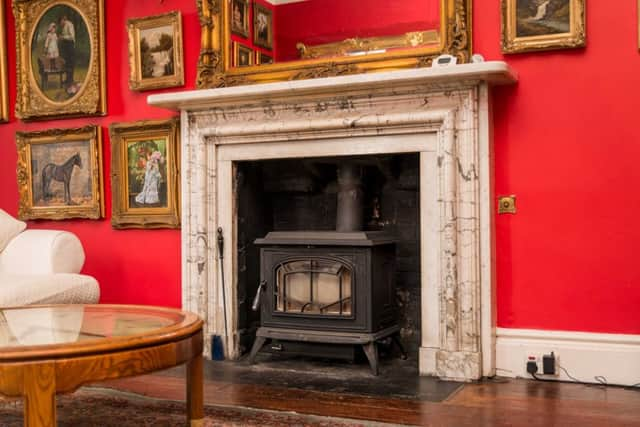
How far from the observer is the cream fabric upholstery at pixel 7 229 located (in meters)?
4.93

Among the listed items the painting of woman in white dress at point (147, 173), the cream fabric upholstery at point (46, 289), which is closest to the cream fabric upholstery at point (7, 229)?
the cream fabric upholstery at point (46, 289)

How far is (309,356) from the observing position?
4.72m

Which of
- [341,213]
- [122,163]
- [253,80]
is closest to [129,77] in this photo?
[122,163]

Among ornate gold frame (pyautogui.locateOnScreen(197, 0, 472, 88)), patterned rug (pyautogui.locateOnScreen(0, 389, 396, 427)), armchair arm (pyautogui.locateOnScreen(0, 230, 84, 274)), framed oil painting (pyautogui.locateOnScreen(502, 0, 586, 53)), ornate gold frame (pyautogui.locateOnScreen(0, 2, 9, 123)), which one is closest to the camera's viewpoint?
patterned rug (pyautogui.locateOnScreen(0, 389, 396, 427))

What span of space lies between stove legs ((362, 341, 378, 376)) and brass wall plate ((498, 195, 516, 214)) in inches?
43.2

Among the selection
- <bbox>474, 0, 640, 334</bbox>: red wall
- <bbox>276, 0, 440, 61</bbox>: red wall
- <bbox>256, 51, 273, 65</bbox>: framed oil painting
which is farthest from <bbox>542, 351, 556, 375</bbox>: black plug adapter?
<bbox>256, 51, 273, 65</bbox>: framed oil painting

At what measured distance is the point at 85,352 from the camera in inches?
91.4

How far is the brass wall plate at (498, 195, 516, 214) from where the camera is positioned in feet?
13.6

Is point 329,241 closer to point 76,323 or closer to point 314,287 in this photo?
point 314,287

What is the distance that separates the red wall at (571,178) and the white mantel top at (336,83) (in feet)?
0.86

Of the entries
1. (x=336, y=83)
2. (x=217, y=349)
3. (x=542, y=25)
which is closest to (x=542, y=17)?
(x=542, y=25)

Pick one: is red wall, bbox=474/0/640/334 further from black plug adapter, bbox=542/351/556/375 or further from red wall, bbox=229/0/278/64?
red wall, bbox=229/0/278/64

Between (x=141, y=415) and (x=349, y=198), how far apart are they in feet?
6.46

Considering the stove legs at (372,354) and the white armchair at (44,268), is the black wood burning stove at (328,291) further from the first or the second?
the white armchair at (44,268)
